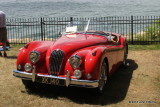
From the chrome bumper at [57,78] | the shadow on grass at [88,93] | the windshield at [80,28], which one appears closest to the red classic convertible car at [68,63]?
the chrome bumper at [57,78]

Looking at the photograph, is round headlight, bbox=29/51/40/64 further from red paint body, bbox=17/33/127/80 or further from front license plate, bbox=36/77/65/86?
front license plate, bbox=36/77/65/86

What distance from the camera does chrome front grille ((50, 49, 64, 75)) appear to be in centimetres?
587

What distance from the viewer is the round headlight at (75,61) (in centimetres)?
564

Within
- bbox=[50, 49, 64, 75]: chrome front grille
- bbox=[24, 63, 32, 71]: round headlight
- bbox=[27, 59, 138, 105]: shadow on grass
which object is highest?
bbox=[50, 49, 64, 75]: chrome front grille

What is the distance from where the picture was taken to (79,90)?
A: 638cm

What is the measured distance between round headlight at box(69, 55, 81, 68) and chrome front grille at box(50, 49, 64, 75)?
0.28 metres

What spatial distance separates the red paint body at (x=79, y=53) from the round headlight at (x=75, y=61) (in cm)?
7

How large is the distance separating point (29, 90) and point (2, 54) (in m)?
4.77

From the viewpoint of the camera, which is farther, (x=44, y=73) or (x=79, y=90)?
(x=79, y=90)

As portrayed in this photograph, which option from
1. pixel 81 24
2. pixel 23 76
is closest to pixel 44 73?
pixel 23 76

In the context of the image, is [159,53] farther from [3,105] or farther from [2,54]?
[3,105]

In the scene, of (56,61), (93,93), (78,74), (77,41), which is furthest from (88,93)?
(77,41)

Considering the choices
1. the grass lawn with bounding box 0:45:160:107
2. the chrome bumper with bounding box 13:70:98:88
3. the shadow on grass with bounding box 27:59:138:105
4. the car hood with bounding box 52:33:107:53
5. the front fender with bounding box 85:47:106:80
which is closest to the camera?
the chrome bumper with bounding box 13:70:98:88

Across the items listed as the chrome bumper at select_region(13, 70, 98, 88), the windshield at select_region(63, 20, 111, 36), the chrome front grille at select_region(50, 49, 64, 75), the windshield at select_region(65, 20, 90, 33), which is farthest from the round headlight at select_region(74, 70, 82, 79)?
the windshield at select_region(65, 20, 90, 33)
